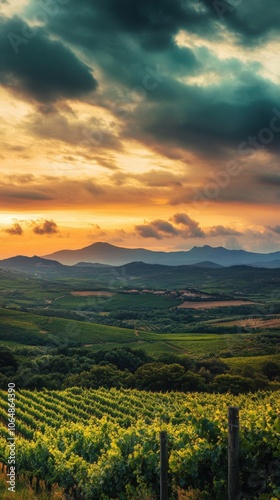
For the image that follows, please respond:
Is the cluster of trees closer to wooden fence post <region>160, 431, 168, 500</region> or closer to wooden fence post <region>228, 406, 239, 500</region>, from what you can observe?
wooden fence post <region>160, 431, 168, 500</region>

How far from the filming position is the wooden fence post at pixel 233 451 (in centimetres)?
869

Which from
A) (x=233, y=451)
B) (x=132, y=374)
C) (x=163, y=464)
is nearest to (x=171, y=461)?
(x=163, y=464)

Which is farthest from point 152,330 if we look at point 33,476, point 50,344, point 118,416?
point 33,476

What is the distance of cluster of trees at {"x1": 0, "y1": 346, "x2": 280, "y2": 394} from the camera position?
74.0m

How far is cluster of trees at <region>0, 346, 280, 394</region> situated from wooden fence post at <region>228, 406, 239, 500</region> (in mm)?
62458

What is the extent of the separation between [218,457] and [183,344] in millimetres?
123019

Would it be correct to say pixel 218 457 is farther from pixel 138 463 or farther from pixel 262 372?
pixel 262 372

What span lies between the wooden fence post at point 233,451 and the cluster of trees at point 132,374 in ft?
205

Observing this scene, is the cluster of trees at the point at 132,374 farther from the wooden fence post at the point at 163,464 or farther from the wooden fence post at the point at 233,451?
the wooden fence post at the point at 233,451

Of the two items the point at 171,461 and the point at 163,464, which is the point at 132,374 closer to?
the point at 171,461

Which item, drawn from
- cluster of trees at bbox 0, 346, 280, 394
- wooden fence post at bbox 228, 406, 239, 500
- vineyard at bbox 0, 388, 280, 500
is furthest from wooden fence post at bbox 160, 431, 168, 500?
cluster of trees at bbox 0, 346, 280, 394

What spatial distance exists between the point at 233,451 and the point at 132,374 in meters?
73.7

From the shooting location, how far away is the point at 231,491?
9.08 m

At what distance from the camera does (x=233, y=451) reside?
895 centimetres
